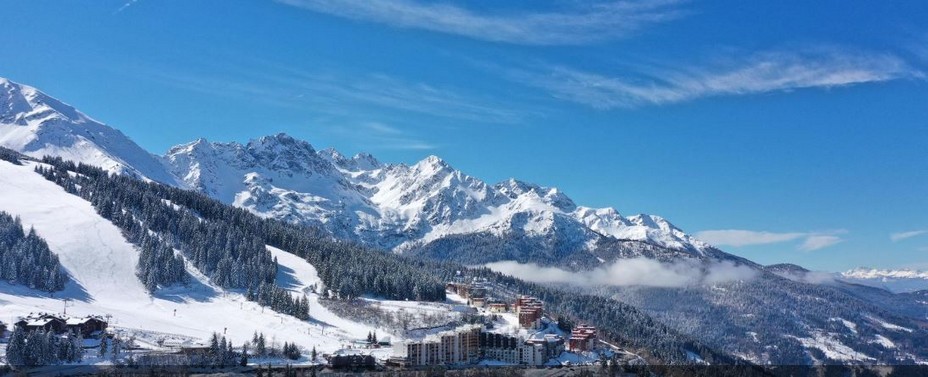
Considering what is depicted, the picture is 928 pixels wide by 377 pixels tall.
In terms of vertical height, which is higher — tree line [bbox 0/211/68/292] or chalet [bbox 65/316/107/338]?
tree line [bbox 0/211/68/292]

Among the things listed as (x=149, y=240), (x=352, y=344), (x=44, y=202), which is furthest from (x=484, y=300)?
A: (x=44, y=202)

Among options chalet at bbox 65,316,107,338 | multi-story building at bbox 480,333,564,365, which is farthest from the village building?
chalet at bbox 65,316,107,338

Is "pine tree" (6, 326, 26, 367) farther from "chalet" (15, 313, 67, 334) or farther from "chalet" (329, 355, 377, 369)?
"chalet" (329, 355, 377, 369)

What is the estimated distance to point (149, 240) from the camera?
572 feet

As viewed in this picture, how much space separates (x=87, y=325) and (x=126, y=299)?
124ft

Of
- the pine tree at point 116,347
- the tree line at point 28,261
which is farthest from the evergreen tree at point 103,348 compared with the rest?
the tree line at point 28,261

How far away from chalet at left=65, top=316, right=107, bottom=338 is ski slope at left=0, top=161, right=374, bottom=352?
228 inches

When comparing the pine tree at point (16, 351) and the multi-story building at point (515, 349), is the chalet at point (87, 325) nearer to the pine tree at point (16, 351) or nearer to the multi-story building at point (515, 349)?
the pine tree at point (16, 351)

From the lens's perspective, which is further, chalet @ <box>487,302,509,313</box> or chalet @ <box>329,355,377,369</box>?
chalet @ <box>487,302,509,313</box>

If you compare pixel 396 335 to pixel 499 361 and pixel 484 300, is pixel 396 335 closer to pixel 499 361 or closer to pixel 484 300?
pixel 499 361

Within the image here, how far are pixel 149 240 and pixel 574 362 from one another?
106m

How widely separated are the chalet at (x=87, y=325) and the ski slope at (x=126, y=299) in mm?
5799

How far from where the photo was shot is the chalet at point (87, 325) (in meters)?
112

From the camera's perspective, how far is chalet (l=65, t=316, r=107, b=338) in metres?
112
